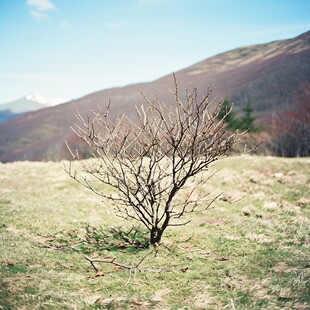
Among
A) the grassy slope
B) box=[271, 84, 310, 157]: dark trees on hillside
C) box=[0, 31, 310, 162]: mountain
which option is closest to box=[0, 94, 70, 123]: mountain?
box=[0, 31, 310, 162]: mountain

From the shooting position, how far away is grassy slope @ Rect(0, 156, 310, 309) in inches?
134

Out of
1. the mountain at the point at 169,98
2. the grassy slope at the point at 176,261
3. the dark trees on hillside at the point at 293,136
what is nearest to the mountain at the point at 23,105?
the mountain at the point at 169,98

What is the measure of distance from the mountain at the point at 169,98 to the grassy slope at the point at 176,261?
34957 millimetres

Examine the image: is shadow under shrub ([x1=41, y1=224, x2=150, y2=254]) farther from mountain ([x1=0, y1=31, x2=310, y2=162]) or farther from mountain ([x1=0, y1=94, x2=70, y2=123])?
mountain ([x1=0, y1=94, x2=70, y2=123])

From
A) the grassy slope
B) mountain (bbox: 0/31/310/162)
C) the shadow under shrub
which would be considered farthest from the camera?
mountain (bbox: 0/31/310/162)

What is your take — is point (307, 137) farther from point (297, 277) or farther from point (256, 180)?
point (297, 277)

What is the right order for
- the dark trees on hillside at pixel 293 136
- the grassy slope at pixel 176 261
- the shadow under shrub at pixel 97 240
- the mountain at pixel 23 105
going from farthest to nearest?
the mountain at pixel 23 105, the dark trees on hillside at pixel 293 136, the shadow under shrub at pixel 97 240, the grassy slope at pixel 176 261

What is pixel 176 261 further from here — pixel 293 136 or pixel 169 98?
pixel 169 98

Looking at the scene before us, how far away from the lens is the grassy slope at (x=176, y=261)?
3402 mm

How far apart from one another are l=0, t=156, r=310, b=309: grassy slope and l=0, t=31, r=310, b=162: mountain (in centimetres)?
3496

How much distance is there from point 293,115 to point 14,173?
2562 cm

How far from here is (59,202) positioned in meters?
8.23

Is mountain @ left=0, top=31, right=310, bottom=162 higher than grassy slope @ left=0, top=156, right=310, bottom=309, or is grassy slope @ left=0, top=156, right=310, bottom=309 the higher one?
mountain @ left=0, top=31, right=310, bottom=162

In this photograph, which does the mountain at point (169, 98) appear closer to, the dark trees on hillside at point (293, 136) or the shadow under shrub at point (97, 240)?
the dark trees on hillside at point (293, 136)
